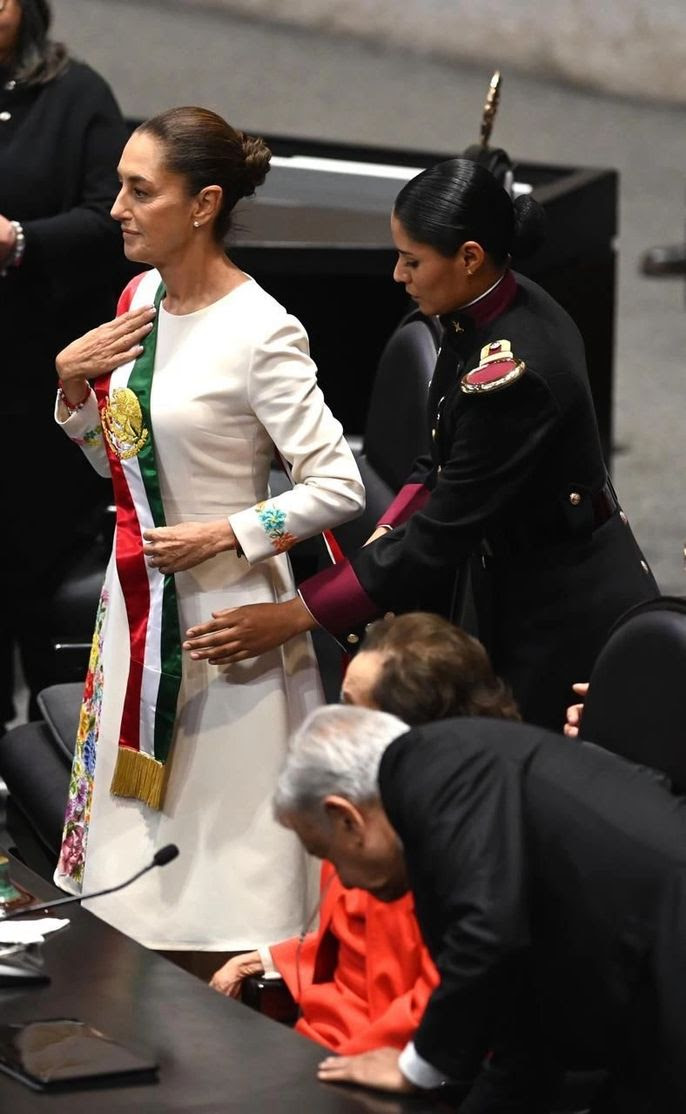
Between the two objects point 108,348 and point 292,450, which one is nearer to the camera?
point 292,450

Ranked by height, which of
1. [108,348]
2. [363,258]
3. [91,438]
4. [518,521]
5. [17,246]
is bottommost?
[518,521]

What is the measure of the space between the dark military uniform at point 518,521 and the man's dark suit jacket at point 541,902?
694 mm

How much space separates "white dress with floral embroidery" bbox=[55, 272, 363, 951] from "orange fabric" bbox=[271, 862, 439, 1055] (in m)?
0.35

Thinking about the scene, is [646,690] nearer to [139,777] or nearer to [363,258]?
[139,777]

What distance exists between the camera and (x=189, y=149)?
2.72 meters

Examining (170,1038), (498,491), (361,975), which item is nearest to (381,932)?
(361,975)

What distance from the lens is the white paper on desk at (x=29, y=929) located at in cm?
231

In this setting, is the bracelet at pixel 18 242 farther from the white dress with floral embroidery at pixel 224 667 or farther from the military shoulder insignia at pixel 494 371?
the military shoulder insignia at pixel 494 371

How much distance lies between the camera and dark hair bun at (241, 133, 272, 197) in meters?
2.77

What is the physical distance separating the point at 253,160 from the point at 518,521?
1.91ft

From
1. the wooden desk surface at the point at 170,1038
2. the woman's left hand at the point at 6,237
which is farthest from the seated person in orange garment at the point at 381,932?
the woman's left hand at the point at 6,237

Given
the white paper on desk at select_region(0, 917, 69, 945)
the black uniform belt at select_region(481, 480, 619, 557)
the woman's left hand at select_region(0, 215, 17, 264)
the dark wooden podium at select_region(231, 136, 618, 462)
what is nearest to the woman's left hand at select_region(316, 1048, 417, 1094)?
the white paper on desk at select_region(0, 917, 69, 945)

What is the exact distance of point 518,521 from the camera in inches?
110

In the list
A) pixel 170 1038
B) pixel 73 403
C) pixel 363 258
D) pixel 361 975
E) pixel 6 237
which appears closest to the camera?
pixel 170 1038
